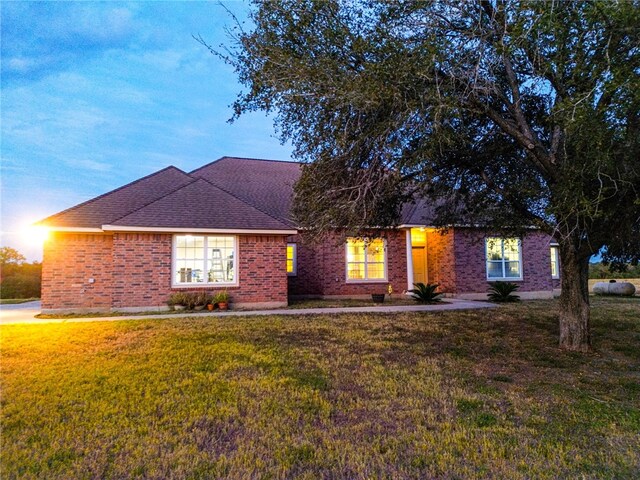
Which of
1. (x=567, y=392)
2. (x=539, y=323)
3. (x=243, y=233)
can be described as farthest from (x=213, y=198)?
(x=567, y=392)

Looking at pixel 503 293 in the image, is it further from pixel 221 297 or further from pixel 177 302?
pixel 177 302

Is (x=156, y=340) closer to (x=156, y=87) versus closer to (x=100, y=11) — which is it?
(x=100, y=11)

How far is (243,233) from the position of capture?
13664 mm

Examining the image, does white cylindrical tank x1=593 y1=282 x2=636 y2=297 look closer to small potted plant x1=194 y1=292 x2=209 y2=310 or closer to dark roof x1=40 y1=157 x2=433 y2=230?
dark roof x1=40 y1=157 x2=433 y2=230

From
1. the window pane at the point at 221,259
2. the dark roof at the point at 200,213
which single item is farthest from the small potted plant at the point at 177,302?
the dark roof at the point at 200,213

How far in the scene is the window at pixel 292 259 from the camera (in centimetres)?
1702

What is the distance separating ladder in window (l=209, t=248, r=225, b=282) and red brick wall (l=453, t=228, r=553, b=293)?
32.2ft

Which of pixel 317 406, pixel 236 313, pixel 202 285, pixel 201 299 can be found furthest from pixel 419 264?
pixel 317 406

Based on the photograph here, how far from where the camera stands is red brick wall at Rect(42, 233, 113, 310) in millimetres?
12664

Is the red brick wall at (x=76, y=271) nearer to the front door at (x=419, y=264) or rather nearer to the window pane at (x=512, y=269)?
the front door at (x=419, y=264)

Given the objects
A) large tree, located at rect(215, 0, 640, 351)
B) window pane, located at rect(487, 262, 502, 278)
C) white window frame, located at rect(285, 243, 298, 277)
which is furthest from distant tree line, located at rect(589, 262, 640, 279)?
large tree, located at rect(215, 0, 640, 351)

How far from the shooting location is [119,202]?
14156mm

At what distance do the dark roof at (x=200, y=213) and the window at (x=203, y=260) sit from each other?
63cm

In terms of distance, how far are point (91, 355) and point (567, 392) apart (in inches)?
288
